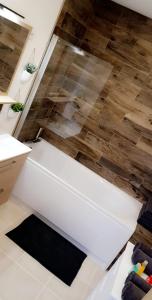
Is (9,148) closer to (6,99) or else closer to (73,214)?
(6,99)

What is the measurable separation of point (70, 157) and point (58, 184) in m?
0.93

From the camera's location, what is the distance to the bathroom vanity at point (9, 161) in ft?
8.42

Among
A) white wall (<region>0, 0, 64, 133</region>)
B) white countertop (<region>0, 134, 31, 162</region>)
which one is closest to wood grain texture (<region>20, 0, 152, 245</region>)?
white wall (<region>0, 0, 64, 133</region>)

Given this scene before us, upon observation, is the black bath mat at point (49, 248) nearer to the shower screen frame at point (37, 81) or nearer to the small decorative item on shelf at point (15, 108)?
the shower screen frame at point (37, 81)

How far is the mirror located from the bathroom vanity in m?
0.57

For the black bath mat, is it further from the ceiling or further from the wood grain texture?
the ceiling

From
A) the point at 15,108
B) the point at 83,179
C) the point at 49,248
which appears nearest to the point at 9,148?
the point at 15,108

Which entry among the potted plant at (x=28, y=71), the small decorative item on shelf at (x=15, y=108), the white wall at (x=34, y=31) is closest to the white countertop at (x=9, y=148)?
the white wall at (x=34, y=31)

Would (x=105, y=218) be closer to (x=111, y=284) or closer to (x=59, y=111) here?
(x=111, y=284)

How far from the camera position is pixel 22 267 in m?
2.52

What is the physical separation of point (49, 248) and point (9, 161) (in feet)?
3.46

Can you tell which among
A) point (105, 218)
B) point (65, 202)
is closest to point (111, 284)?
point (105, 218)

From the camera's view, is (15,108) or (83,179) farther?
(83,179)

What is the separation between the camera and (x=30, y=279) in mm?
2455
